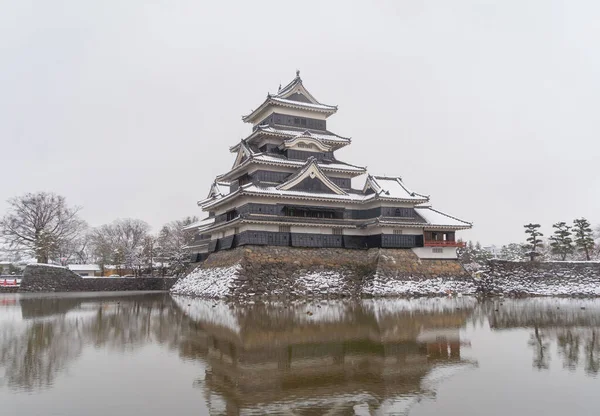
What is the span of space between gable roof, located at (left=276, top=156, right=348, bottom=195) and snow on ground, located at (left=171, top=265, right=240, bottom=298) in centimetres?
773

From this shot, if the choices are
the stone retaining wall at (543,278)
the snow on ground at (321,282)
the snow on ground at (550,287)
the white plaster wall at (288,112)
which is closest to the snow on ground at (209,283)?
the snow on ground at (321,282)

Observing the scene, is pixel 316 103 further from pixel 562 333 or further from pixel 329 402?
pixel 329 402

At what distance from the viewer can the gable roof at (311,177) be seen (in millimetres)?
36031

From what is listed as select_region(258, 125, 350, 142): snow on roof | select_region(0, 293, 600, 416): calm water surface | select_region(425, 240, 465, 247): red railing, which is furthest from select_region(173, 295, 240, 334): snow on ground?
select_region(425, 240, 465, 247): red railing

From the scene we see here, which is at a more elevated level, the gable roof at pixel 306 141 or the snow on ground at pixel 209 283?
the gable roof at pixel 306 141

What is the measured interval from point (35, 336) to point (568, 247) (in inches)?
1822

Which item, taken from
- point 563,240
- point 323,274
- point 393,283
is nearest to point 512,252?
point 563,240

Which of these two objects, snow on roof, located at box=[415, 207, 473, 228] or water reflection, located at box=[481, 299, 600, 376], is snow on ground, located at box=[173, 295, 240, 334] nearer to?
water reflection, located at box=[481, 299, 600, 376]

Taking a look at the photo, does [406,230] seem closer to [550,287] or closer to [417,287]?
[417,287]

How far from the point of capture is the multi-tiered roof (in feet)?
116

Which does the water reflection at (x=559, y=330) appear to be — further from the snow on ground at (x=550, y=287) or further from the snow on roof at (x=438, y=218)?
the snow on roof at (x=438, y=218)

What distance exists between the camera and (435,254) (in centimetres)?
3859

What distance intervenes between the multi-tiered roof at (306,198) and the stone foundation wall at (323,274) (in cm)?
111

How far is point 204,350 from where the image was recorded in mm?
13211
